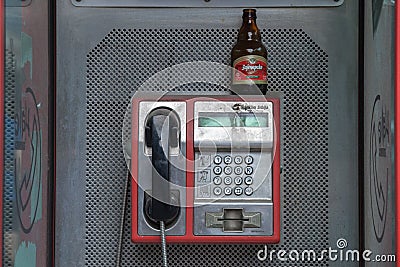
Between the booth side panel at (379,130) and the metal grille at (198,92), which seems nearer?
the booth side panel at (379,130)

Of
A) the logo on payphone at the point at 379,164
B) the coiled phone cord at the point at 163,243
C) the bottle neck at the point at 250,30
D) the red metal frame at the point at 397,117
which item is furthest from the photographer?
the bottle neck at the point at 250,30

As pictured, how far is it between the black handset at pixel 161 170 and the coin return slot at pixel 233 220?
72 millimetres

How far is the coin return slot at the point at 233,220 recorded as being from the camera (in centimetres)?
135

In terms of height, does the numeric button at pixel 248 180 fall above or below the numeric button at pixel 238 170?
below

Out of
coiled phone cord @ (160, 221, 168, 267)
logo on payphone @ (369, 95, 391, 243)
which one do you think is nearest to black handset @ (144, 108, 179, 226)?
coiled phone cord @ (160, 221, 168, 267)

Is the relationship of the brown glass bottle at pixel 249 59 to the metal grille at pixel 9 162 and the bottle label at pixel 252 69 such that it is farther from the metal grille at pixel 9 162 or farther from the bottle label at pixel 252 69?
the metal grille at pixel 9 162

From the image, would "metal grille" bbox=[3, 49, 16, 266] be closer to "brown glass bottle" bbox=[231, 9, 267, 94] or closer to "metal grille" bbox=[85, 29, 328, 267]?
"metal grille" bbox=[85, 29, 328, 267]

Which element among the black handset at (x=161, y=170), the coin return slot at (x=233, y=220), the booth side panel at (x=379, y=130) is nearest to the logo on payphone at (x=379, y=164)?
the booth side panel at (x=379, y=130)

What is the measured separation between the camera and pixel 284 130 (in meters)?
1.49

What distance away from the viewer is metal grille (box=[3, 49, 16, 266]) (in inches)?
43.4

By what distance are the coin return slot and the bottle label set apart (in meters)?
0.27

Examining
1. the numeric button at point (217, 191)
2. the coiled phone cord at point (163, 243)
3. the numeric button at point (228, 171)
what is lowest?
the coiled phone cord at point (163, 243)

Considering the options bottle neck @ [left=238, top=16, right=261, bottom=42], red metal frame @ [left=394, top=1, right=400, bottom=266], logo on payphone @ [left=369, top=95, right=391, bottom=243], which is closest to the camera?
red metal frame @ [left=394, top=1, right=400, bottom=266]

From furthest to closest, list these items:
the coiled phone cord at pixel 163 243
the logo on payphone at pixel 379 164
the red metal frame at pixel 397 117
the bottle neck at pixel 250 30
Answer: the bottle neck at pixel 250 30 → the coiled phone cord at pixel 163 243 → the logo on payphone at pixel 379 164 → the red metal frame at pixel 397 117
